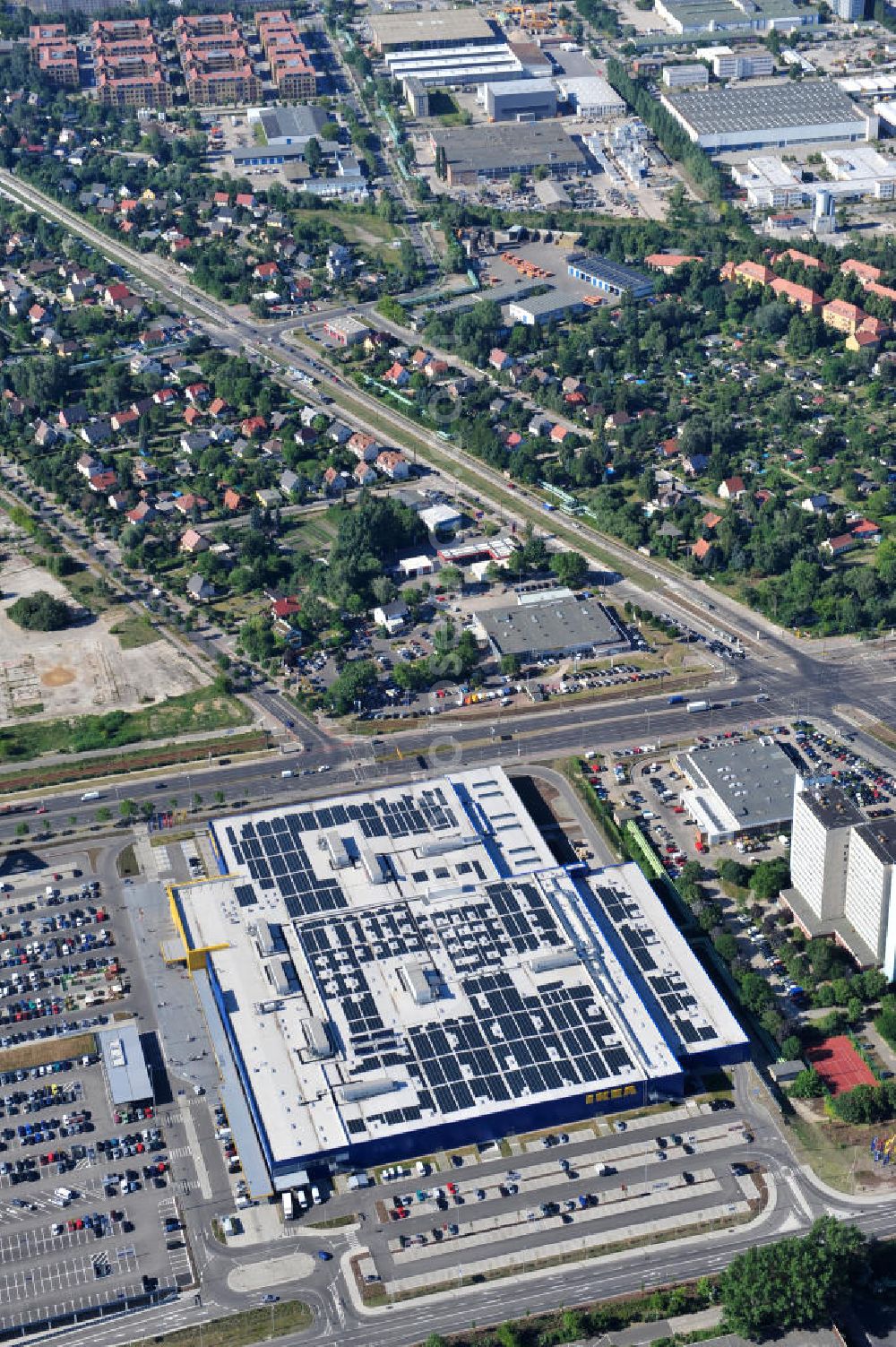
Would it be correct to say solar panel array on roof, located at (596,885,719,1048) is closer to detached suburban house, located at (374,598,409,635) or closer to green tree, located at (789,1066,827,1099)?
green tree, located at (789,1066,827,1099)

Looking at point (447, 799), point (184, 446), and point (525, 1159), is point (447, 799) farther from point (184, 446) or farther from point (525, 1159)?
point (184, 446)

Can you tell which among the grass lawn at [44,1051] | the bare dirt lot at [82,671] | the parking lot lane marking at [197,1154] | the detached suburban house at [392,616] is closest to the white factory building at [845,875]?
the parking lot lane marking at [197,1154]

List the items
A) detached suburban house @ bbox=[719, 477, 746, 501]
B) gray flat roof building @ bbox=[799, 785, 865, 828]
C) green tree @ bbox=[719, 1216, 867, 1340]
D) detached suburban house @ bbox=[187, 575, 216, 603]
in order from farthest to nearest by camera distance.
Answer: detached suburban house @ bbox=[719, 477, 746, 501] < detached suburban house @ bbox=[187, 575, 216, 603] < gray flat roof building @ bbox=[799, 785, 865, 828] < green tree @ bbox=[719, 1216, 867, 1340]

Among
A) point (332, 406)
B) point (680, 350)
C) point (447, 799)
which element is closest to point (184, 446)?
point (332, 406)

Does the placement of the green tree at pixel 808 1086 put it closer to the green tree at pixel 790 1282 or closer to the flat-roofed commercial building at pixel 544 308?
the green tree at pixel 790 1282

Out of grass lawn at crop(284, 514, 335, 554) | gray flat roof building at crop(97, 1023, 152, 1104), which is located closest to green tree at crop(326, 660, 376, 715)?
grass lawn at crop(284, 514, 335, 554)

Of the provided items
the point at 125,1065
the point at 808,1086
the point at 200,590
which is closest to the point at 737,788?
the point at 808,1086
